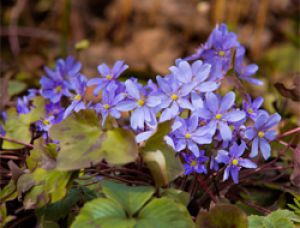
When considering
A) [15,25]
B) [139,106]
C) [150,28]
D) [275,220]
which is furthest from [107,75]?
[150,28]

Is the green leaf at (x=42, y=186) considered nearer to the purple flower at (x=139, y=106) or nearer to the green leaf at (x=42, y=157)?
the green leaf at (x=42, y=157)

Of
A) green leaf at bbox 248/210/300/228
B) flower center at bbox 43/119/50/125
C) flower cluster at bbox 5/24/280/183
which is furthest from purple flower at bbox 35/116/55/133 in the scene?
green leaf at bbox 248/210/300/228

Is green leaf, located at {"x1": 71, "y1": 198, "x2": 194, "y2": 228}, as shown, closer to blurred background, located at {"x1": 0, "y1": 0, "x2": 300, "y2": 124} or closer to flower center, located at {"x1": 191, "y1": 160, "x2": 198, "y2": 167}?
flower center, located at {"x1": 191, "y1": 160, "x2": 198, "y2": 167}

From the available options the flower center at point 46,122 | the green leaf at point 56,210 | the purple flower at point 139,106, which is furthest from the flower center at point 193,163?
the flower center at point 46,122

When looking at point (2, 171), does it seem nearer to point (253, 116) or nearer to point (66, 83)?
point (66, 83)

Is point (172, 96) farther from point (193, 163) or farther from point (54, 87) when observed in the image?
point (54, 87)

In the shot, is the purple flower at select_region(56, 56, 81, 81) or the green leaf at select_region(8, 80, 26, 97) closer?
the purple flower at select_region(56, 56, 81, 81)
